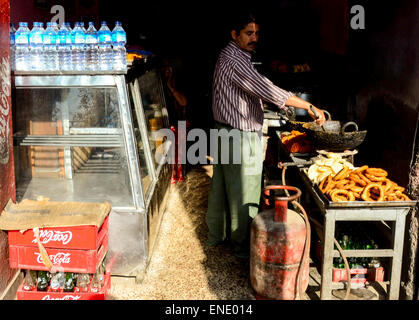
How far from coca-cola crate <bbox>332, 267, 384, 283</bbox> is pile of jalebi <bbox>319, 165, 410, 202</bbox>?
764 millimetres

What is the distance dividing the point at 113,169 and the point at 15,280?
1.35m

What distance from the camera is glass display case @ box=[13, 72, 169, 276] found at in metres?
4.03

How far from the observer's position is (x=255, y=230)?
389 cm

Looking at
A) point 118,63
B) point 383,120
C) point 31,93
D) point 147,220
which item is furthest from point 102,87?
point 383,120

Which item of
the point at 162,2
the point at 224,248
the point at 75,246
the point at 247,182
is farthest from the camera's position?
the point at 162,2

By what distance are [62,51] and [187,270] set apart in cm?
248

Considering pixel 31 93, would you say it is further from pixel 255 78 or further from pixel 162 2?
pixel 162 2

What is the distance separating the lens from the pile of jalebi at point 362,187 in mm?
3713

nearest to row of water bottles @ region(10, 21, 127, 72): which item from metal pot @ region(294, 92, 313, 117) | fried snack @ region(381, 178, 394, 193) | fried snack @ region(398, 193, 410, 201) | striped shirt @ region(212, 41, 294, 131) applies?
striped shirt @ region(212, 41, 294, 131)

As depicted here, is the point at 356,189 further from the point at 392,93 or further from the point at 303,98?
the point at 303,98

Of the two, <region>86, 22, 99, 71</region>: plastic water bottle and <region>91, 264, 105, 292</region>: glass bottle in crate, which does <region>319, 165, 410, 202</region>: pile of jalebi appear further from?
<region>86, 22, 99, 71</region>: plastic water bottle

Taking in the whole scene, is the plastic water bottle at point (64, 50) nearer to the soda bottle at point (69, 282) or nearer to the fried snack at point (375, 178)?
the soda bottle at point (69, 282)

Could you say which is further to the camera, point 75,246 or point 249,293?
point 249,293

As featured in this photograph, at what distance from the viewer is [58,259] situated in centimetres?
366
